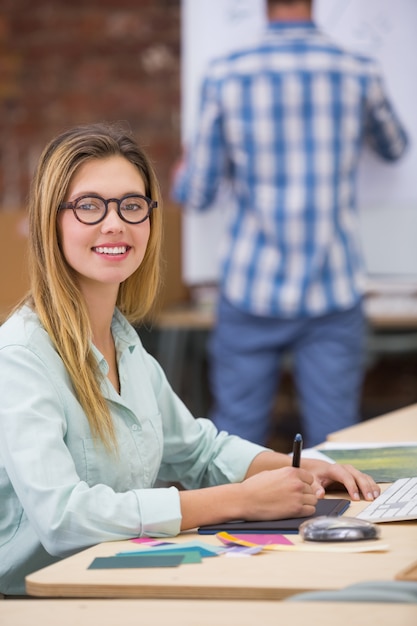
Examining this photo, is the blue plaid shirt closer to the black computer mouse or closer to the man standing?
the man standing

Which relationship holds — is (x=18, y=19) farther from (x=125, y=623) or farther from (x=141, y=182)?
(x=125, y=623)

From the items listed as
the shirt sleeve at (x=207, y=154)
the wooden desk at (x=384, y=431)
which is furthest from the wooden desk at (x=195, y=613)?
the shirt sleeve at (x=207, y=154)

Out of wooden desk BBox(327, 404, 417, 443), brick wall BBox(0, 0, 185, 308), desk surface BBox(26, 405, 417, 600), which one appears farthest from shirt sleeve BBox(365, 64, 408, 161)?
desk surface BBox(26, 405, 417, 600)

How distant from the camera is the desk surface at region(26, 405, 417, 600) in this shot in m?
1.17

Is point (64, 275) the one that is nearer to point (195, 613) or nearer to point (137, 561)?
point (137, 561)

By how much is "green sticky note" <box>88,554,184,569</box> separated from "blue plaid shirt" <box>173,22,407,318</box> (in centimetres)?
184

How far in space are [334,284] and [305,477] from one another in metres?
1.66

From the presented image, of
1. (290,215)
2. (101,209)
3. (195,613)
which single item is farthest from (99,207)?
(290,215)

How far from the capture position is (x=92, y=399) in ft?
5.01

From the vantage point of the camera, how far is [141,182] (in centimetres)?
166

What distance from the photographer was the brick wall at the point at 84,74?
4.63 metres

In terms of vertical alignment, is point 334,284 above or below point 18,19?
below

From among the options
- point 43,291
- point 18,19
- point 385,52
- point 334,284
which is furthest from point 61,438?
point 18,19

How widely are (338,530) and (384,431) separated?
31.7 inches
